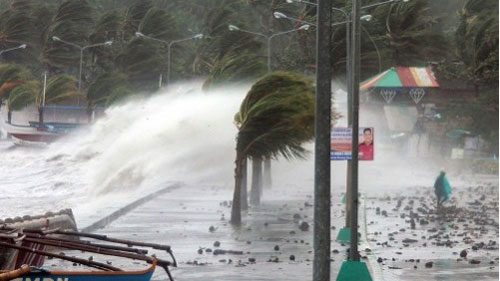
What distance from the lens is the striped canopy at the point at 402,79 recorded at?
9219 centimetres

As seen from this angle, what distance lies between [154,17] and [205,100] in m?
105

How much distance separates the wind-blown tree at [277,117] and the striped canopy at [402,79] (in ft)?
190

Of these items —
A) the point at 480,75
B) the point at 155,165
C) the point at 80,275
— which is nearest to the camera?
the point at 80,275

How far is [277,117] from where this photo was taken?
33219mm

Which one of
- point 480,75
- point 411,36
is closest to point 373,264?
point 480,75

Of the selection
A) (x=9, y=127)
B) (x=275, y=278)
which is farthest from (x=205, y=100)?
(x=9, y=127)

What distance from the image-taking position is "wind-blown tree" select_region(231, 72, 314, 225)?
108 ft

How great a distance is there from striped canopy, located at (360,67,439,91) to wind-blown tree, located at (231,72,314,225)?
2281 inches

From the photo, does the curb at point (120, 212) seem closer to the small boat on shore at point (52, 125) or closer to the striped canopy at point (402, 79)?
the striped canopy at point (402, 79)

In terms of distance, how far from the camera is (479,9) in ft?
371

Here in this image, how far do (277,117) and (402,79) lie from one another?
61.5m

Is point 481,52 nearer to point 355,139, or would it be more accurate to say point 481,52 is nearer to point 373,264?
point 373,264

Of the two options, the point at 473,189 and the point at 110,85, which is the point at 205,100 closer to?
the point at 473,189

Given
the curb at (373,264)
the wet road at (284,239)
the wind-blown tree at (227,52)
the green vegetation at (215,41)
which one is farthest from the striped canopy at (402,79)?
the curb at (373,264)
